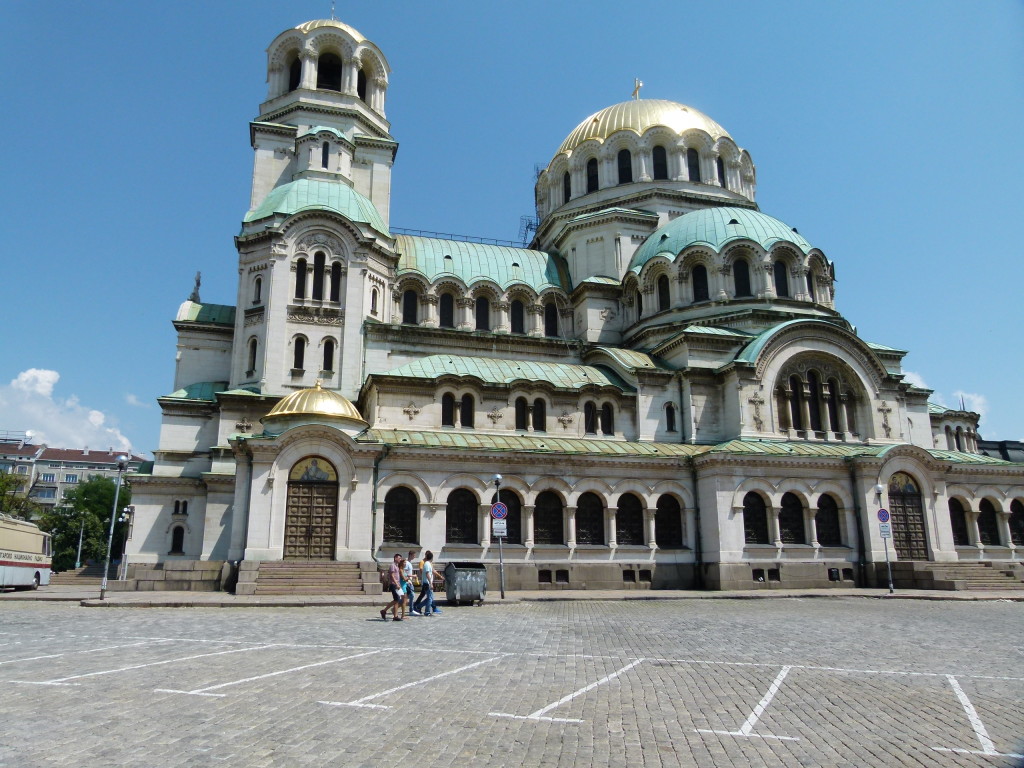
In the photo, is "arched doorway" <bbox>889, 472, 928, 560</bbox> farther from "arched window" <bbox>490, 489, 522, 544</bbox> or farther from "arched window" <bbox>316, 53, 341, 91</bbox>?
"arched window" <bbox>316, 53, 341, 91</bbox>

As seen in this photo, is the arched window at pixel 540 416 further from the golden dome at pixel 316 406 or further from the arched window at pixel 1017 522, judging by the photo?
the arched window at pixel 1017 522

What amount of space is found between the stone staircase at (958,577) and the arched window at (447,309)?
1003 inches

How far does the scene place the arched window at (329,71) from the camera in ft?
159

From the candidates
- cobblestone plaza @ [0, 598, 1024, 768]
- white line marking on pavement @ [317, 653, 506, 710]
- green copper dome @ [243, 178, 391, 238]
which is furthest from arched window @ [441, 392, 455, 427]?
white line marking on pavement @ [317, 653, 506, 710]

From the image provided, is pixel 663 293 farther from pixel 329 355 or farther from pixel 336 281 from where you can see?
pixel 329 355

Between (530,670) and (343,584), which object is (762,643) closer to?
(530,670)

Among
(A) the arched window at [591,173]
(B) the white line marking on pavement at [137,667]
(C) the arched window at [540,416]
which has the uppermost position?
(A) the arched window at [591,173]

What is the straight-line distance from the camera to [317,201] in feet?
132

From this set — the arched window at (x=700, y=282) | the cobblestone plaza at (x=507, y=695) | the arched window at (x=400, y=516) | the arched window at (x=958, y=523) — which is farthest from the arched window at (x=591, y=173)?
the cobblestone plaza at (x=507, y=695)

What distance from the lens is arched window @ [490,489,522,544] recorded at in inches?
1239

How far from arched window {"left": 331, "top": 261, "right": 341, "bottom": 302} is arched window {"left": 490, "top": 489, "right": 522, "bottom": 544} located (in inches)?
566

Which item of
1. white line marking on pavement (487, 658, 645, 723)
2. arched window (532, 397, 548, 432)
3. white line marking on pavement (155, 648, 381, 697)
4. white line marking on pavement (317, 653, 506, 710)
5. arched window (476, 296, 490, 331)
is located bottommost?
white line marking on pavement (487, 658, 645, 723)

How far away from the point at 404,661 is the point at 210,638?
5059 mm

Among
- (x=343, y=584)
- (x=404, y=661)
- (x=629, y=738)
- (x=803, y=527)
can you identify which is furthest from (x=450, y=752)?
(x=803, y=527)
